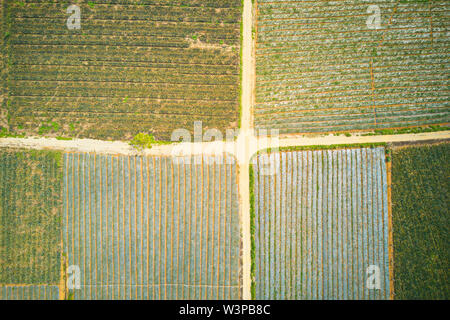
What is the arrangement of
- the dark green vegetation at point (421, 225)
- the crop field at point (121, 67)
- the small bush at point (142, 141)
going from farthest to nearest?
1. the crop field at point (121, 67)
2. the small bush at point (142, 141)
3. the dark green vegetation at point (421, 225)

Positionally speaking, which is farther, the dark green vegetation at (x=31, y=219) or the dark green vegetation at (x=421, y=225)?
the dark green vegetation at (x=421, y=225)

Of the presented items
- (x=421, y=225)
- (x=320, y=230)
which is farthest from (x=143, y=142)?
(x=421, y=225)

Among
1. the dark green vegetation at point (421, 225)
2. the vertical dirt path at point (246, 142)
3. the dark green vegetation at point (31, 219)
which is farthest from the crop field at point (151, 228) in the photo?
the dark green vegetation at point (421, 225)

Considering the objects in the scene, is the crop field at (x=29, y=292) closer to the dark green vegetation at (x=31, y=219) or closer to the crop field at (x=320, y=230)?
the dark green vegetation at (x=31, y=219)

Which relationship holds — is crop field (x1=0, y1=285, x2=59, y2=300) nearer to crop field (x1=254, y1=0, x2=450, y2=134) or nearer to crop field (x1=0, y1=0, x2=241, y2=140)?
crop field (x1=0, y1=0, x2=241, y2=140)

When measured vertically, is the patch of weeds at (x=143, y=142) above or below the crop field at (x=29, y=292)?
above

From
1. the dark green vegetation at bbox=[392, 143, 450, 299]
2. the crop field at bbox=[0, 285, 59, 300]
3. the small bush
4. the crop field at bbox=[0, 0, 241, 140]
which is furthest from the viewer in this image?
the crop field at bbox=[0, 0, 241, 140]

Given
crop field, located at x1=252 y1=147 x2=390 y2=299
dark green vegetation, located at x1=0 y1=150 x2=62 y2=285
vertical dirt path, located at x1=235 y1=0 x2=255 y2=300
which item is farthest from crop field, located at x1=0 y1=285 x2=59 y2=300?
crop field, located at x1=252 y1=147 x2=390 y2=299
